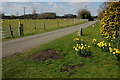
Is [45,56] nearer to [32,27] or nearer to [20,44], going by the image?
[20,44]

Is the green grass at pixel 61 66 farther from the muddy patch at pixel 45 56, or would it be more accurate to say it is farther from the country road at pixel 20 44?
the country road at pixel 20 44

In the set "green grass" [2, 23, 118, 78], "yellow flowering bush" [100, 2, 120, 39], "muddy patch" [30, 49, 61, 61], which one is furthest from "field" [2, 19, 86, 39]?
"yellow flowering bush" [100, 2, 120, 39]

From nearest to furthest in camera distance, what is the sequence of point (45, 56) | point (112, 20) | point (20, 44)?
point (45, 56), point (112, 20), point (20, 44)

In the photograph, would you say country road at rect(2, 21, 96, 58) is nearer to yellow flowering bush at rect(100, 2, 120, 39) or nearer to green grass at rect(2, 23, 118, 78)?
green grass at rect(2, 23, 118, 78)

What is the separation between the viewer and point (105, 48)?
6953mm

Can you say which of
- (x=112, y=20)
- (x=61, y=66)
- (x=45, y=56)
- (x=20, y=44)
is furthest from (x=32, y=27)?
(x=61, y=66)

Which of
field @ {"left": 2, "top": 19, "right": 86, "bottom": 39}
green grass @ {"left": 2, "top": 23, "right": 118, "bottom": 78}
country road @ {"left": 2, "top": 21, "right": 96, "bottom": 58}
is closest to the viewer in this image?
green grass @ {"left": 2, "top": 23, "right": 118, "bottom": 78}

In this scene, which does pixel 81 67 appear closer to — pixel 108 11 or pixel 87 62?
pixel 87 62

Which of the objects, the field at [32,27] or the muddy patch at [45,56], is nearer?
the muddy patch at [45,56]

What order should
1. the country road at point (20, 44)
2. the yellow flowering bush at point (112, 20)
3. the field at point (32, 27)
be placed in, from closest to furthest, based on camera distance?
the yellow flowering bush at point (112, 20), the country road at point (20, 44), the field at point (32, 27)

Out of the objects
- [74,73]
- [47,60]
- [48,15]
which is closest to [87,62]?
[74,73]

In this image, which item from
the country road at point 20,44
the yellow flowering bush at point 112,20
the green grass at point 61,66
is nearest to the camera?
the green grass at point 61,66

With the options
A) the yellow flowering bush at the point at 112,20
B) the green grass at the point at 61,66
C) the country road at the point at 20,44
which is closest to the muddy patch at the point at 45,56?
the green grass at the point at 61,66

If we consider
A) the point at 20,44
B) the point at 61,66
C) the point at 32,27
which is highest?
the point at 32,27
